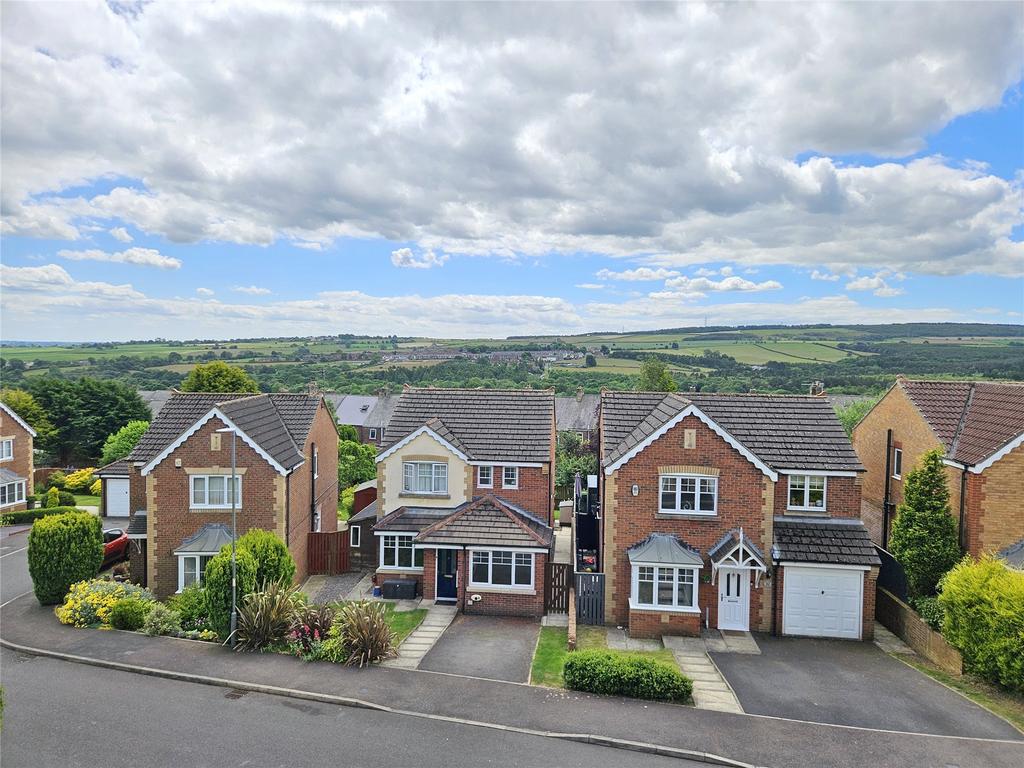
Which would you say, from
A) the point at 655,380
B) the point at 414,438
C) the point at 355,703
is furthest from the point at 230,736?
the point at 655,380

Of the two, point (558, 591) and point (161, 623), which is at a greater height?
point (161, 623)

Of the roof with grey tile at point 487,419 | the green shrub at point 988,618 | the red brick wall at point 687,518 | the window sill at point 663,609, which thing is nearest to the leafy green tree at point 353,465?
the roof with grey tile at point 487,419

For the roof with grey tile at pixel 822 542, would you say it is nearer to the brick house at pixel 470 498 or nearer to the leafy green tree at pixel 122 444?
the brick house at pixel 470 498

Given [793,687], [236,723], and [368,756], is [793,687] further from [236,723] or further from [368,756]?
[236,723]

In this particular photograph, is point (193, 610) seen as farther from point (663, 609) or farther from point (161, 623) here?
point (663, 609)

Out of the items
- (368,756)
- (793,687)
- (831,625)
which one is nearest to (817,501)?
(831,625)

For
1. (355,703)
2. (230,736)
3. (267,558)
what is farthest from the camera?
(267,558)
